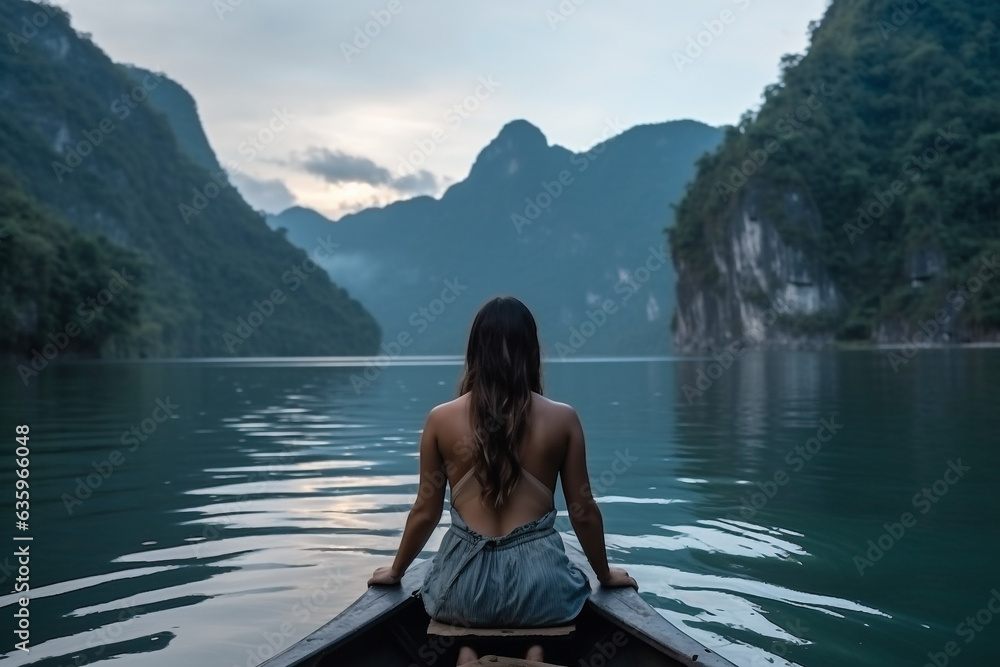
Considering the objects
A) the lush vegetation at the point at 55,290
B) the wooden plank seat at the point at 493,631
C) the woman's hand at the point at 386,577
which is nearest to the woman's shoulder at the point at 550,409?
the wooden plank seat at the point at 493,631

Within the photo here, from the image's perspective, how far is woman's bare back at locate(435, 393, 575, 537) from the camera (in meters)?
2.99

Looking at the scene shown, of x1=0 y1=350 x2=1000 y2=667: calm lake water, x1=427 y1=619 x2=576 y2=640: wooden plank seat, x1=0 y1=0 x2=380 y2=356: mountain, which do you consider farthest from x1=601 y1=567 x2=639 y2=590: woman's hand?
x1=0 y1=0 x2=380 y2=356: mountain

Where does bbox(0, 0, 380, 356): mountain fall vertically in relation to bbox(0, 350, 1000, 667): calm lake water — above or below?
above

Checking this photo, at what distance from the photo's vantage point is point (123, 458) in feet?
34.2

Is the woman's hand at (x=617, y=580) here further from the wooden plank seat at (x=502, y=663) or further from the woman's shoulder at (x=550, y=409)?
the wooden plank seat at (x=502, y=663)

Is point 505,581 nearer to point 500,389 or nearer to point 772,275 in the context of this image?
point 500,389

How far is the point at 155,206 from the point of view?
13012 cm

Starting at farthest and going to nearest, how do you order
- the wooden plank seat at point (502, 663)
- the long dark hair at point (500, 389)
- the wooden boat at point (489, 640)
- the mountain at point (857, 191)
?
1. the mountain at point (857, 191)
2. the long dark hair at point (500, 389)
3. the wooden boat at point (489, 640)
4. the wooden plank seat at point (502, 663)

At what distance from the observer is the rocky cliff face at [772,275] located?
294ft

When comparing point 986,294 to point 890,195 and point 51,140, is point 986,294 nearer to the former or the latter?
point 890,195

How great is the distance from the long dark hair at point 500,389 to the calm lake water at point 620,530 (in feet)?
5.62

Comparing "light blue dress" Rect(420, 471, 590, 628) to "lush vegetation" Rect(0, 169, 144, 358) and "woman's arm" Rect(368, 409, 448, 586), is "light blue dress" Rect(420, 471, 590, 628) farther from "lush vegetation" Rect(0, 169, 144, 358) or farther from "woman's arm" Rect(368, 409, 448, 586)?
"lush vegetation" Rect(0, 169, 144, 358)

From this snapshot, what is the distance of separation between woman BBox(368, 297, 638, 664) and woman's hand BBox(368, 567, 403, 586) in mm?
381

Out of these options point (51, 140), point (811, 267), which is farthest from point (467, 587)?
point (51, 140)
